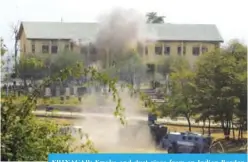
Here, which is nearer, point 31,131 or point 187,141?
point 31,131

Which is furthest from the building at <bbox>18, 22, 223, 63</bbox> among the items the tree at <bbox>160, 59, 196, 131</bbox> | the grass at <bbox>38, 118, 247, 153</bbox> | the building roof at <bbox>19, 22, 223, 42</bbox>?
the grass at <bbox>38, 118, 247, 153</bbox>

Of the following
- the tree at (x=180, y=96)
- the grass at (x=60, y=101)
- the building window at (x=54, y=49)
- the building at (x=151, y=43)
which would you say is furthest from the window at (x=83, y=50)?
the tree at (x=180, y=96)

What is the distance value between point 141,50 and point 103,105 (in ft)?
1.17

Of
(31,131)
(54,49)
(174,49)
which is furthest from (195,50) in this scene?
(31,131)

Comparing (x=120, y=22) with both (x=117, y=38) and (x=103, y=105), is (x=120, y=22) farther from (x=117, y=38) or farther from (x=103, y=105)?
(x=103, y=105)

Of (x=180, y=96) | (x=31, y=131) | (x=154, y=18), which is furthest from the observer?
(x=180, y=96)

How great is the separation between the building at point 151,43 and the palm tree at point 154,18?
25 millimetres

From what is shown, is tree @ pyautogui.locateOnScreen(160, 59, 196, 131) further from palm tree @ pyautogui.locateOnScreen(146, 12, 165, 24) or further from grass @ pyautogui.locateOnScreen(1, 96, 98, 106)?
grass @ pyautogui.locateOnScreen(1, 96, 98, 106)

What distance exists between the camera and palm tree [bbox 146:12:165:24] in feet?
6.45

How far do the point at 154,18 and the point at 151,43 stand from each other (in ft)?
0.45

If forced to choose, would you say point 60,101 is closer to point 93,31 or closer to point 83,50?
point 83,50

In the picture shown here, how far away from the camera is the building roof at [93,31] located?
196cm

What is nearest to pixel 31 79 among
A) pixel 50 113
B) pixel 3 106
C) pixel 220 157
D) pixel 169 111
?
pixel 50 113

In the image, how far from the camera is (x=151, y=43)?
2057 mm
